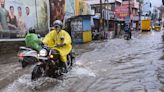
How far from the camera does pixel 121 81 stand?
9375 mm

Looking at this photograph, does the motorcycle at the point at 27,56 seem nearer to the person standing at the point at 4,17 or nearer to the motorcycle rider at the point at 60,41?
A: the motorcycle rider at the point at 60,41

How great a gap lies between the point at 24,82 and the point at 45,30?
16336 millimetres

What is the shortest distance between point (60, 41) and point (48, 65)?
90 cm

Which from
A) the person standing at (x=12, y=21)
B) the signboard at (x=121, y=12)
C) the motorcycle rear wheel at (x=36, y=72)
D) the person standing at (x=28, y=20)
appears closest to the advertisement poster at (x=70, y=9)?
the person standing at (x=28, y=20)

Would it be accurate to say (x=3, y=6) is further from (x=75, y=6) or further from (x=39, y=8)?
(x=75, y=6)

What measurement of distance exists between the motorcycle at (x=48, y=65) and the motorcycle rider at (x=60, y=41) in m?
0.16

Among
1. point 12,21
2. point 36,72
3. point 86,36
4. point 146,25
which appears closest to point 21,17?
point 12,21

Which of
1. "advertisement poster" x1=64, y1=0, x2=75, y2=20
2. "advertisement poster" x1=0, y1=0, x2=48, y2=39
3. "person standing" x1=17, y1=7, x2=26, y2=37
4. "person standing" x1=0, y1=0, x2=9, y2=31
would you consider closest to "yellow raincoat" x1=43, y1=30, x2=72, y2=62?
"advertisement poster" x1=0, y1=0, x2=48, y2=39

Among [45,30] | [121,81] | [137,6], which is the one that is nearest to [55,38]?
[121,81]

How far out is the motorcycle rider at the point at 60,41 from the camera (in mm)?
8827

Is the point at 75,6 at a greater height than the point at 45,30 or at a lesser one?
greater

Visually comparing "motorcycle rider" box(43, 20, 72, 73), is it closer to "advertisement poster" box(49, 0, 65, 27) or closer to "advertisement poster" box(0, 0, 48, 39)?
"advertisement poster" box(0, 0, 48, 39)

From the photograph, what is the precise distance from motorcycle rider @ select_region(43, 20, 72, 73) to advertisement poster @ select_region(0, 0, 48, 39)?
1047 centimetres

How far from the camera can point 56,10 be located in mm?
28516
